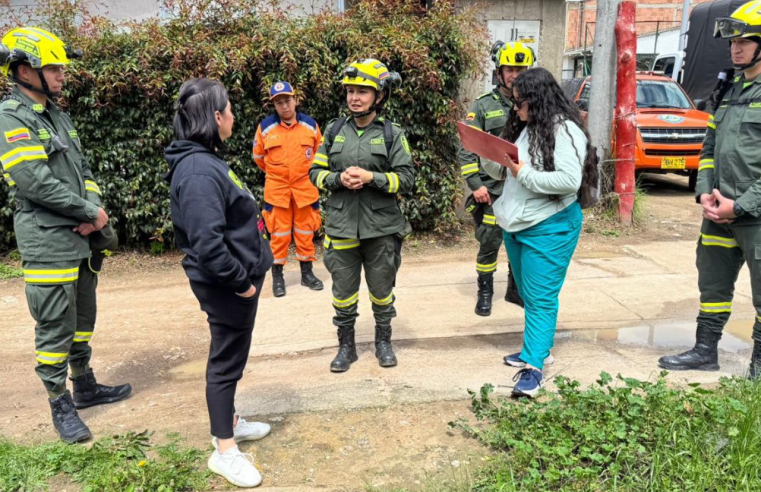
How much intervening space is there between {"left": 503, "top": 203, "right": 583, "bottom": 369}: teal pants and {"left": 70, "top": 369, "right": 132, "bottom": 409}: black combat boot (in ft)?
8.95

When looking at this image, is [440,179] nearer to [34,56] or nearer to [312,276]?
[312,276]

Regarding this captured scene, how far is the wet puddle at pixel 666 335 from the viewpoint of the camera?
4.59m

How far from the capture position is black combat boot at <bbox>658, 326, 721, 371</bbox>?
4.09m

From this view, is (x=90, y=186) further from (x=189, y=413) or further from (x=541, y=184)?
(x=541, y=184)

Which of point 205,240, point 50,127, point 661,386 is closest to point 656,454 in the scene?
point 661,386

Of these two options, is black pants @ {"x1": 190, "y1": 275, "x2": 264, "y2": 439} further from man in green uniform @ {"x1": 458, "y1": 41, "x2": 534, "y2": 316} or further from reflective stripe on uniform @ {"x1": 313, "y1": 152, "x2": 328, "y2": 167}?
man in green uniform @ {"x1": 458, "y1": 41, "x2": 534, "y2": 316}

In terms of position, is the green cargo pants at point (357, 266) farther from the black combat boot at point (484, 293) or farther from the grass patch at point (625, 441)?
the black combat boot at point (484, 293)

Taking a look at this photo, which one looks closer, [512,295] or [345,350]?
[345,350]

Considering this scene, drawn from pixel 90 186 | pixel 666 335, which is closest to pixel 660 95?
pixel 666 335

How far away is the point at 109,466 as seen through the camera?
2.97 meters

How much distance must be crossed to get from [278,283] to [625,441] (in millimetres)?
3922

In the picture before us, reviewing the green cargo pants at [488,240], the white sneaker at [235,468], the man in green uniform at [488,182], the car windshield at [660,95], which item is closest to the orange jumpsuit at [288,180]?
the man in green uniform at [488,182]

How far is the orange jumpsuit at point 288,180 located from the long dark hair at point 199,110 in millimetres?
3218

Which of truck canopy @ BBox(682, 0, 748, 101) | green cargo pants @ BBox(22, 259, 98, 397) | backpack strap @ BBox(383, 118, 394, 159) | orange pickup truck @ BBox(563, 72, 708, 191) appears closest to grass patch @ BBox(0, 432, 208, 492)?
green cargo pants @ BBox(22, 259, 98, 397)
